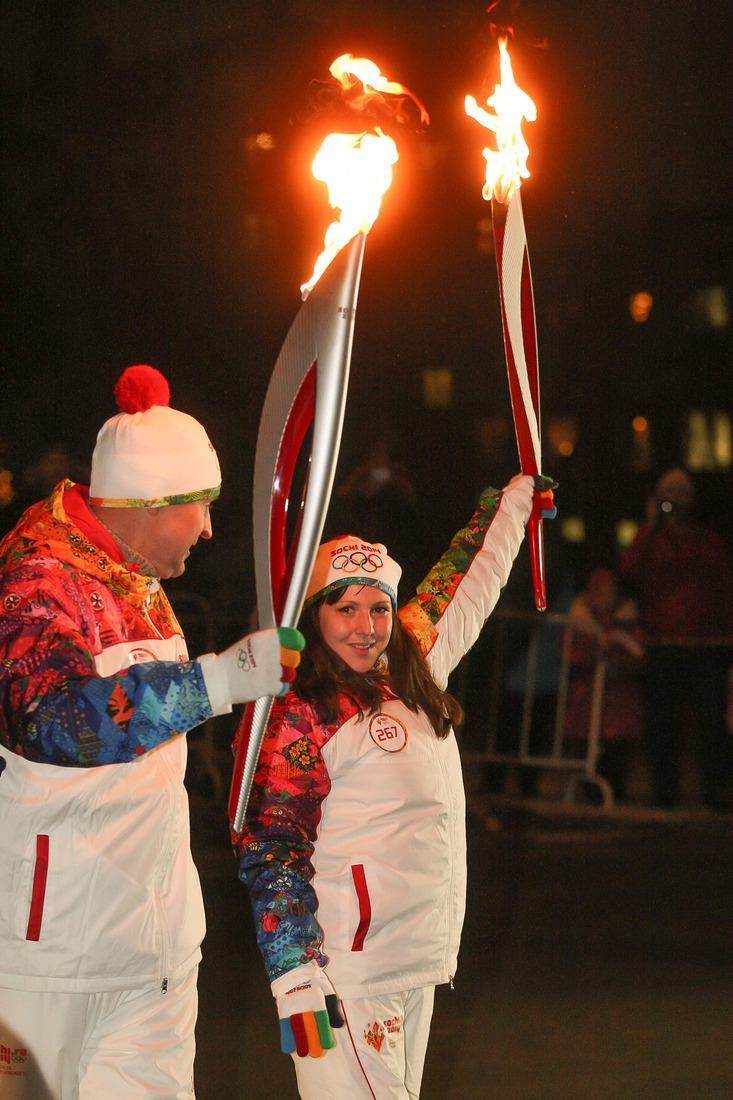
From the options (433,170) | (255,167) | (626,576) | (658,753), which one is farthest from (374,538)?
(433,170)

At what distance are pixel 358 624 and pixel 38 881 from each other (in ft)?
2.55

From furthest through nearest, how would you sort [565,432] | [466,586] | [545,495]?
[565,432], [545,495], [466,586]

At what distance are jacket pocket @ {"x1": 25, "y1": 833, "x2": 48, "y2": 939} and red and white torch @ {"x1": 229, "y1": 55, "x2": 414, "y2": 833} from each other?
0.29m

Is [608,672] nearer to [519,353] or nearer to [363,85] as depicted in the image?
[519,353]

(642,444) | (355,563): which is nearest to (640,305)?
(642,444)

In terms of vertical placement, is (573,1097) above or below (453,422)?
below

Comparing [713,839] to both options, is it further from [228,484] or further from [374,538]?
[228,484]

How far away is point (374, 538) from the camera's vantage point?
6.64 metres

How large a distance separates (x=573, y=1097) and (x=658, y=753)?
3.44 metres

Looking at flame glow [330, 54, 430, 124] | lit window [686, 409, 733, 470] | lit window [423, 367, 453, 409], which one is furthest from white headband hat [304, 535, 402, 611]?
lit window [686, 409, 733, 470]

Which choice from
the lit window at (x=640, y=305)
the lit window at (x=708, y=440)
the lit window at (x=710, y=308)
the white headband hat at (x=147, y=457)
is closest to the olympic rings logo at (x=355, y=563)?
the white headband hat at (x=147, y=457)

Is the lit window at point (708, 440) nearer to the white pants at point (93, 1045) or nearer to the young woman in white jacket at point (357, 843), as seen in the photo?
the young woman in white jacket at point (357, 843)

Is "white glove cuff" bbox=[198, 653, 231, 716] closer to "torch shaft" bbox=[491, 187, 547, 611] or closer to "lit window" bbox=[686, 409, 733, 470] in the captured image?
"torch shaft" bbox=[491, 187, 547, 611]

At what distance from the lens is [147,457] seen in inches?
78.0
